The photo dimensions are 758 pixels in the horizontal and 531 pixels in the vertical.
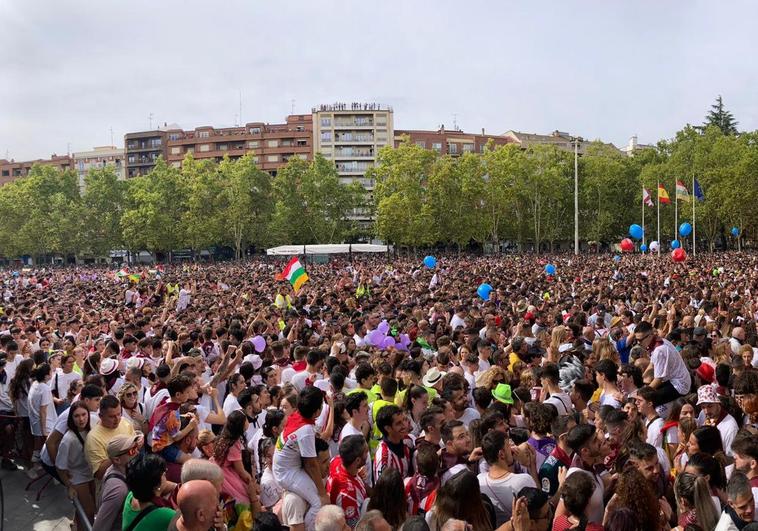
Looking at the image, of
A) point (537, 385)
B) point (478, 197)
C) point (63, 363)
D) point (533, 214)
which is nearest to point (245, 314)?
point (63, 363)

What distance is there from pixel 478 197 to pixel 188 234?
88.8 feet

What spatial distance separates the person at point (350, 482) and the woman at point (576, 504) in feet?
4.11

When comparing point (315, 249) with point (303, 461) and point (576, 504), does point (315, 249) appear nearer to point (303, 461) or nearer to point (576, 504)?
point (303, 461)

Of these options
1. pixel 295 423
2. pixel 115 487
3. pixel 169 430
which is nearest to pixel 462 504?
pixel 295 423

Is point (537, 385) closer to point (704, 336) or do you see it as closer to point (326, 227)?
point (704, 336)

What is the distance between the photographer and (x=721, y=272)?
22.3 meters

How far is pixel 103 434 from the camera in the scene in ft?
16.6

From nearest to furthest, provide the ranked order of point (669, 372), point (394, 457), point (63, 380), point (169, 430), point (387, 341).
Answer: point (394, 457) < point (169, 430) < point (669, 372) < point (63, 380) < point (387, 341)

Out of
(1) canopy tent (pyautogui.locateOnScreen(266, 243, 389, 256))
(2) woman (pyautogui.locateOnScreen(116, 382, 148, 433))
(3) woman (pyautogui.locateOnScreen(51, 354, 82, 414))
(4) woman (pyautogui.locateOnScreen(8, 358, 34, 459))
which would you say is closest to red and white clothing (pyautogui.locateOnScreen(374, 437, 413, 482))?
(2) woman (pyautogui.locateOnScreen(116, 382, 148, 433))

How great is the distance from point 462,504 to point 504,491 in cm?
48

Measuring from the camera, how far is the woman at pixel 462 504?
339 cm

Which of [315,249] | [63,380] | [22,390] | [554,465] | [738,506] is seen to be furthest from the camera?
[315,249]

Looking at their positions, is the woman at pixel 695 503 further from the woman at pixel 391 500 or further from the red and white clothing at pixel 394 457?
the red and white clothing at pixel 394 457

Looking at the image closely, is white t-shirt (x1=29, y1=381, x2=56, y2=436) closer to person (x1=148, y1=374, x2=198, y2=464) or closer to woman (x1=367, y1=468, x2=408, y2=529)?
person (x1=148, y1=374, x2=198, y2=464)
